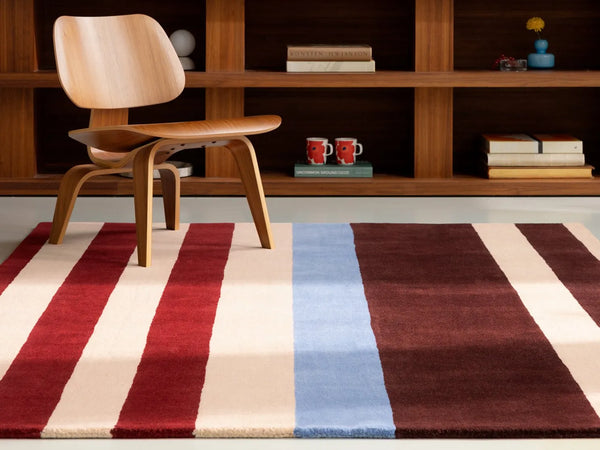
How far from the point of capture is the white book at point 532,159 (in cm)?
441

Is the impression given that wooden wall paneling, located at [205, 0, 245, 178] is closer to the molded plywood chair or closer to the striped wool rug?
the molded plywood chair

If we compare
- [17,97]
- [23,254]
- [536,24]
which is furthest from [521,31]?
[23,254]

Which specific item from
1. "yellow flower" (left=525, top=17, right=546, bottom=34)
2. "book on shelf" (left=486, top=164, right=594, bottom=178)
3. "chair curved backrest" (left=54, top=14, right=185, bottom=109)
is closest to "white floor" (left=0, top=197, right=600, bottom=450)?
"book on shelf" (left=486, top=164, right=594, bottom=178)

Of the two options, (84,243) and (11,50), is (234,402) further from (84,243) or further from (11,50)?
(11,50)

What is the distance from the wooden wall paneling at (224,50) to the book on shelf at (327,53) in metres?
0.22

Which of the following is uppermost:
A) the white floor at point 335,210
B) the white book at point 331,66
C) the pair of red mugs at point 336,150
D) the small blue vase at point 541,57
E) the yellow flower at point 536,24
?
the yellow flower at point 536,24

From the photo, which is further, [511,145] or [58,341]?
[511,145]

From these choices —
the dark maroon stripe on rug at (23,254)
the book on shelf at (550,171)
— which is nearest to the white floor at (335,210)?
the dark maroon stripe on rug at (23,254)

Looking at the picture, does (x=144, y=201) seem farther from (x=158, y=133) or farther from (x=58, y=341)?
(x=58, y=341)

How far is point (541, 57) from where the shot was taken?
14.7 feet

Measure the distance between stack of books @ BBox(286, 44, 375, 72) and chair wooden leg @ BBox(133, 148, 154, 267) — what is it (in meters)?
1.34

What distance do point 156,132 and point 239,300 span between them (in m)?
0.62

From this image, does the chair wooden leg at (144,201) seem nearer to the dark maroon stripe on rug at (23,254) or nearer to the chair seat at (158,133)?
the chair seat at (158,133)

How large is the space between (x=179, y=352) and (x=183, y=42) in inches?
94.2
